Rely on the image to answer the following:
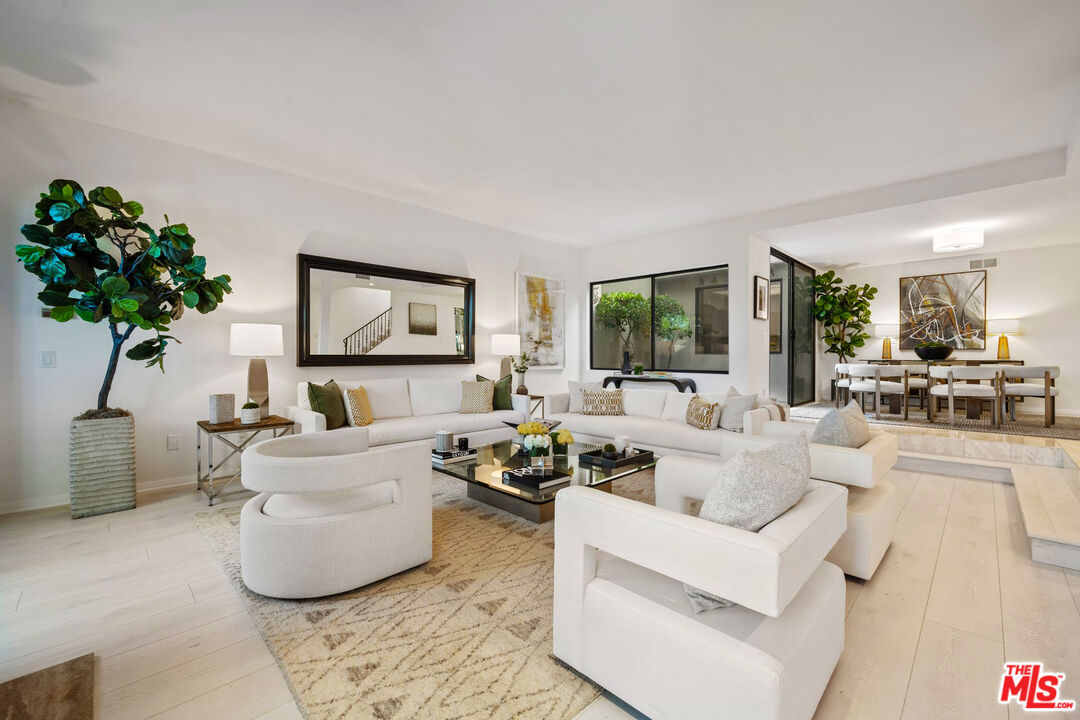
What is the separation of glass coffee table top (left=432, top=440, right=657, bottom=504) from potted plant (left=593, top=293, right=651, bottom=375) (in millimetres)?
3552

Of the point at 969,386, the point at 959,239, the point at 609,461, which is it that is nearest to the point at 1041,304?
the point at 969,386

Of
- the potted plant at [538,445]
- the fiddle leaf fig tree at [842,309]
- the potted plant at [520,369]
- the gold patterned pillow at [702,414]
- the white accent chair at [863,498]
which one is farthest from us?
the fiddle leaf fig tree at [842,309]

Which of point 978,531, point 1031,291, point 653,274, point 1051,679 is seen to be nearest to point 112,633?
point 1051,679

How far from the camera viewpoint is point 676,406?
4.79 meters

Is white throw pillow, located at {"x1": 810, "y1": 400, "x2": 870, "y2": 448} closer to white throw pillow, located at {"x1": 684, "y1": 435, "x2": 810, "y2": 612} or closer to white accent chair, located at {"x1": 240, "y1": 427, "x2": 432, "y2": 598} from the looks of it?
white throw pillow, located at {"x1": 684, "y1": 435, "x2": 810, "y2": 612}

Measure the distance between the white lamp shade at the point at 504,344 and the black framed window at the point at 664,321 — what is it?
1.91 m

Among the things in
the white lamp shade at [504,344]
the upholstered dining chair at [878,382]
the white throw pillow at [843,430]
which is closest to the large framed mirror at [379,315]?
the white lamp shade at [504,344]

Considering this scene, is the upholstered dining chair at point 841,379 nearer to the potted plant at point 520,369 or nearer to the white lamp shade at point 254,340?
the potted plant at point 520,369

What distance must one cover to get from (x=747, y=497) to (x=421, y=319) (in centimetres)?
452

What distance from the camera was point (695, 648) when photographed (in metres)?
1.25

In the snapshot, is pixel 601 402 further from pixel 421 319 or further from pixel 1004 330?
pixel 1004 330

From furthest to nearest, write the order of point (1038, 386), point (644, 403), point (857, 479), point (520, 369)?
1. point (520, 369)
2. point (1038, 386)
3. point (644, 403)
4. point (857, 479)

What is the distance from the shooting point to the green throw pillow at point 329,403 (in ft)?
13.3

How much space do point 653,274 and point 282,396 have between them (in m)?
4.77
